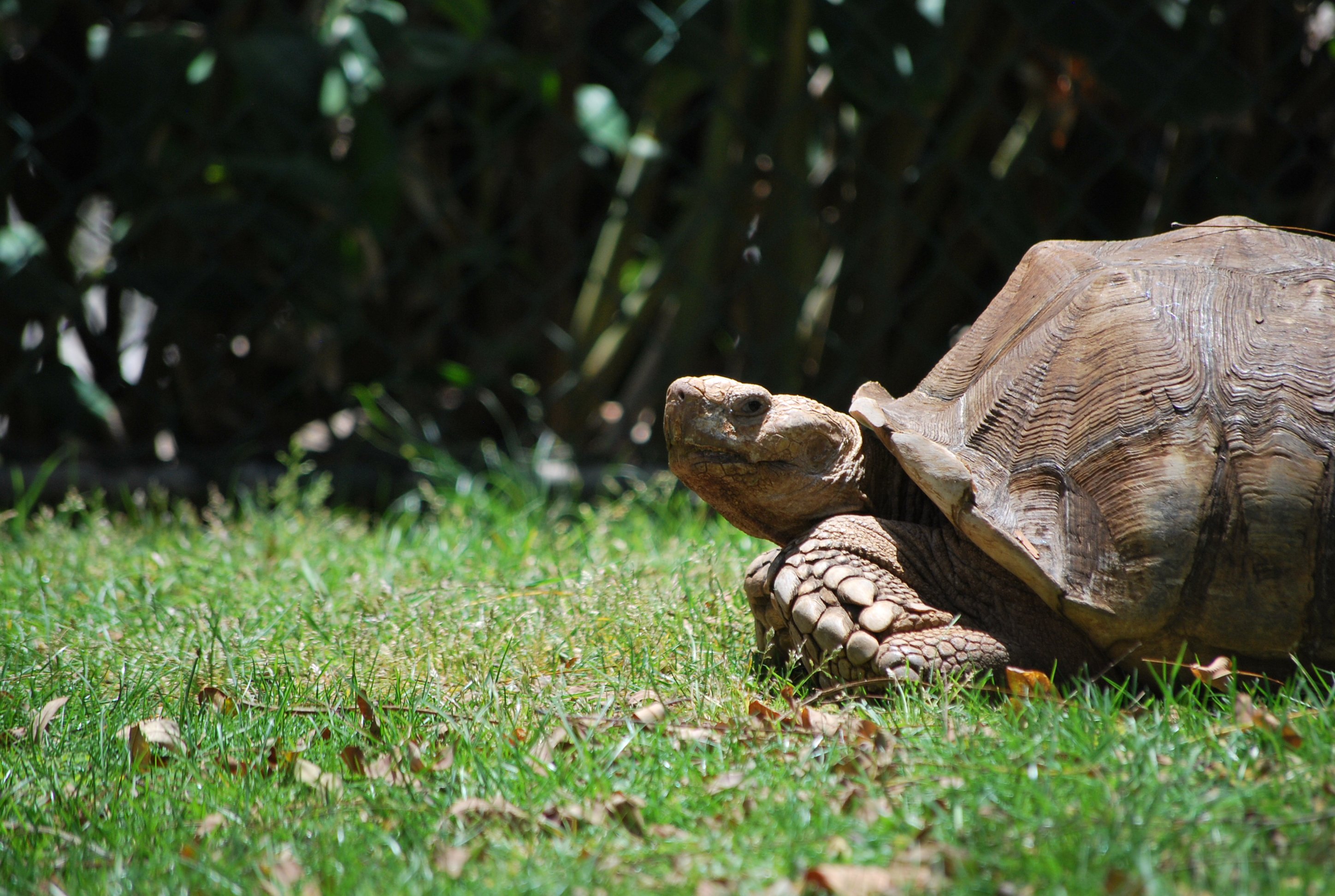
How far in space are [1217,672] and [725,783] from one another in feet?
2.55

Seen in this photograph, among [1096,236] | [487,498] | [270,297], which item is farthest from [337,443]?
[1096,236]

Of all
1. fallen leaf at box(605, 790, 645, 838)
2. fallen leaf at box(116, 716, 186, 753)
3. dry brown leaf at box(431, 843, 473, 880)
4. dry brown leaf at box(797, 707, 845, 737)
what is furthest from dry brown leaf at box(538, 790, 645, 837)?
fallen leaf at box(116, 716, 186, 753)

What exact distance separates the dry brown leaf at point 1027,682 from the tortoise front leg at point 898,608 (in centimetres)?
2

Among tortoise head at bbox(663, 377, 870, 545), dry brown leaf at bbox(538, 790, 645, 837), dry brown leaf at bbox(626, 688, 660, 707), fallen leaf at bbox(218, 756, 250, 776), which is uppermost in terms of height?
tortoise head at bbox(663, 377, 870, 545)

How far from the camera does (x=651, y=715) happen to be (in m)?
1.64

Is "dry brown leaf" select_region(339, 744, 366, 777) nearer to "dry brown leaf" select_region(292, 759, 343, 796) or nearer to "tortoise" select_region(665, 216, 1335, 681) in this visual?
"dry brown leaf" select_region(292, 759, 343, 796)

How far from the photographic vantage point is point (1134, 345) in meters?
1.76

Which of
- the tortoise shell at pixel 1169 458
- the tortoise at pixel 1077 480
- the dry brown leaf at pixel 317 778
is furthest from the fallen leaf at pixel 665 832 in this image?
the tortoise shell at pixel 1169 458

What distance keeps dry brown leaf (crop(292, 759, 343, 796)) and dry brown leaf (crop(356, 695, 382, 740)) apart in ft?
0.40

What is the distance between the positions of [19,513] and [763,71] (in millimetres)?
2762

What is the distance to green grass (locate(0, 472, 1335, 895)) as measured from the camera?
1.17 m

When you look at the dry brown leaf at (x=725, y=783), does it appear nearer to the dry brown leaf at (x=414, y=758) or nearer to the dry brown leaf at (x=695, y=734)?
the dry brown leaf at (x=695, y=734)

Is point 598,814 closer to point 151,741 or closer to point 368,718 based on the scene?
point 368,718

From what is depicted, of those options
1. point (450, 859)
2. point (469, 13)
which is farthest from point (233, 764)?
point (469, 13)
